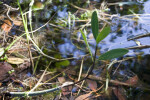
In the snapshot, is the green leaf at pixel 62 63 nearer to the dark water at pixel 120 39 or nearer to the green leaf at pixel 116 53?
the dark water at pixel 120 39

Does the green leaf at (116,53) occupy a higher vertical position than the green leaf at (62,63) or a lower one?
higher

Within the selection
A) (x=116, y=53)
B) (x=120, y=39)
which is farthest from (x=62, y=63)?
(x=120, y=39)

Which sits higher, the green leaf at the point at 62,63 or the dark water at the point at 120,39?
the dark water at the point at 120,39

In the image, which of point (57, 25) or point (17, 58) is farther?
point (57, 25)

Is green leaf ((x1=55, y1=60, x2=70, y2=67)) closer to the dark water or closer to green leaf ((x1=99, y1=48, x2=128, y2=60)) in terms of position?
the dark water

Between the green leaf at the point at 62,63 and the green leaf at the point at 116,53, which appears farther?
the green leaf at the point at 62,63

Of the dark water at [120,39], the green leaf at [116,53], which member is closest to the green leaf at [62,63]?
the dark water at [120,39]

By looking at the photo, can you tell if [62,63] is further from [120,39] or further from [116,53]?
[120,39]

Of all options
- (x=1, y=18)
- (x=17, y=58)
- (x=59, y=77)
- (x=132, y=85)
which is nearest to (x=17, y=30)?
(x=1, y=18)

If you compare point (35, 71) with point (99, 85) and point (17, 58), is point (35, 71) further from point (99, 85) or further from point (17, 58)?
point (99, 85)

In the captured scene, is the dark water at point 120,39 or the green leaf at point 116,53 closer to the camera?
the green leaf at point 116,53

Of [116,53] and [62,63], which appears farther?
[62,63]
